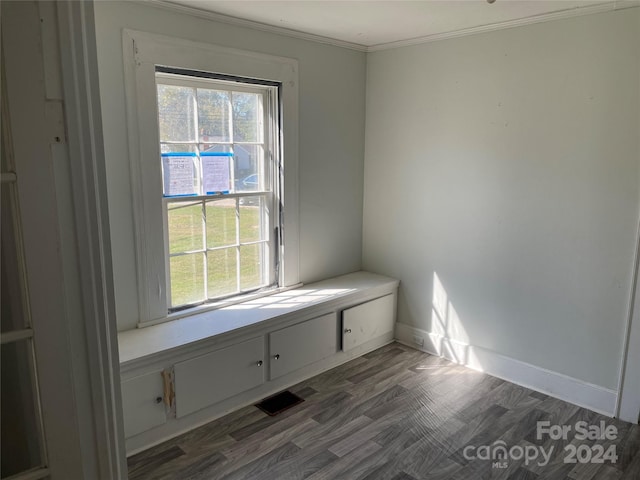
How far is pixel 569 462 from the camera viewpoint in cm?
250

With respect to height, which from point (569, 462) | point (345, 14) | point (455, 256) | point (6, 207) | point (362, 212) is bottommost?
point (569, 462)

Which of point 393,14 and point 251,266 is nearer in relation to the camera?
point 393,14

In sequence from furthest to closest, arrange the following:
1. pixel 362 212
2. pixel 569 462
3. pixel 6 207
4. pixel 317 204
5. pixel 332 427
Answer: pixel 362 212
pixel 317 204
pixel 332 427
pixel 569 462
pixel 6 207

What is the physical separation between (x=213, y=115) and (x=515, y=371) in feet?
8.83

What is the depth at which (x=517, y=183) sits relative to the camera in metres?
3.15

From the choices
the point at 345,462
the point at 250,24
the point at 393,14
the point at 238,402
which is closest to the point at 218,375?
the point at 238,402

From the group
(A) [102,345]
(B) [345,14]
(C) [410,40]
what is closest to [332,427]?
(A) [102,345]

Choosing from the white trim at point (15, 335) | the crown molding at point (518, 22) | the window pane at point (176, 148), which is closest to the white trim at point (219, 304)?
the window pane at point (176, 148)

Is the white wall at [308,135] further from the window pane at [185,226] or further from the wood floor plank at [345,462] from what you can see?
the wood floor plank at [345,462]

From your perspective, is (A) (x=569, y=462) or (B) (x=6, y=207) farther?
(A) (x=569, y=462)

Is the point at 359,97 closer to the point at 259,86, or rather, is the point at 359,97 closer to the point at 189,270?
the point at 259,86

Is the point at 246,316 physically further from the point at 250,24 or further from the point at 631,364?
the point at 631,364

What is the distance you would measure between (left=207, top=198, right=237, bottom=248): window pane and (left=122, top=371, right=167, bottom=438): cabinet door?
38.2 inches

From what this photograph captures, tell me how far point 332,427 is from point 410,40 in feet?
9.07
